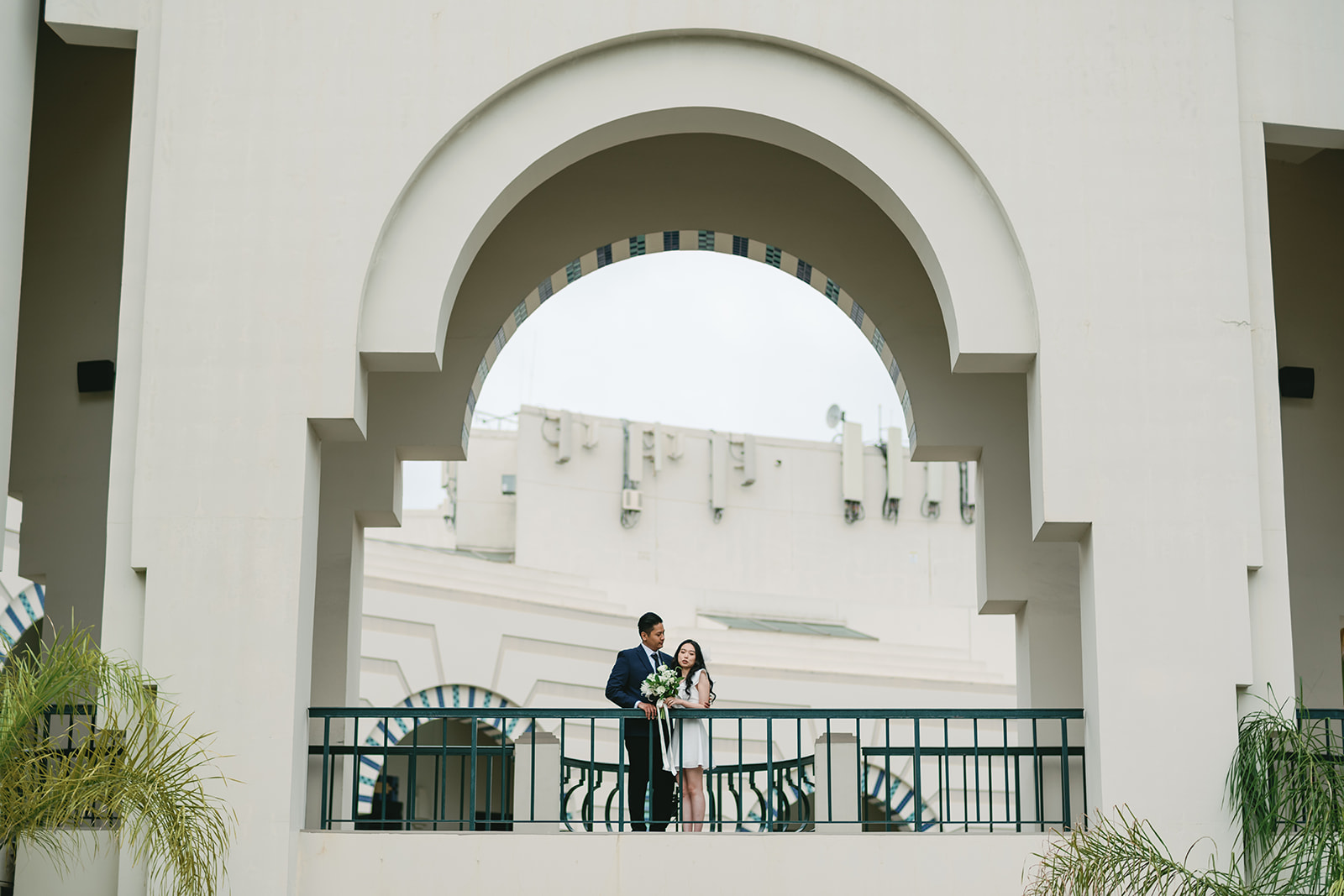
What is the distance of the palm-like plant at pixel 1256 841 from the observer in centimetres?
673

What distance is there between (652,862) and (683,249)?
5.41 m

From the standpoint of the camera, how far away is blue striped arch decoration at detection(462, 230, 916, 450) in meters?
10.8

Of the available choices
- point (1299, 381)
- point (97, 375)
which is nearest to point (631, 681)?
point (97, 375)

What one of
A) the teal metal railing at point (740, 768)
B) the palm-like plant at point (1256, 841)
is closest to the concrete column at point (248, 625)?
the teal metal railing at point (740, 768)

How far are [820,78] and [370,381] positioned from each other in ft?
13.5

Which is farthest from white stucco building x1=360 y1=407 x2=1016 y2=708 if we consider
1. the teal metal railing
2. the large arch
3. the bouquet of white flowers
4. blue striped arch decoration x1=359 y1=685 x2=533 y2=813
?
the large arch

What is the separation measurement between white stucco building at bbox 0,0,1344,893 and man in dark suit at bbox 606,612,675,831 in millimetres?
845

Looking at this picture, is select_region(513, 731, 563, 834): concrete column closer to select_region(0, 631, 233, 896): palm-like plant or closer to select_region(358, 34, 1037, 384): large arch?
select_region(0, 631, 233, 896): palm-like plant

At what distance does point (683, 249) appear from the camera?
11.5m

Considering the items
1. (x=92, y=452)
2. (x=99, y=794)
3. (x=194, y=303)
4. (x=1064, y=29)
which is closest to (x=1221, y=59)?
(x=1064, y=29)

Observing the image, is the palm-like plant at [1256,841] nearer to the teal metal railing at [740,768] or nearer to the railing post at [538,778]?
the teal metal railing at [740,768]

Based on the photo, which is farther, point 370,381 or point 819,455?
point 819,455

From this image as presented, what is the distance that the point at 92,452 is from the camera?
1088 centimetres

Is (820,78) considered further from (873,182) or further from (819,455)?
(819,455)
